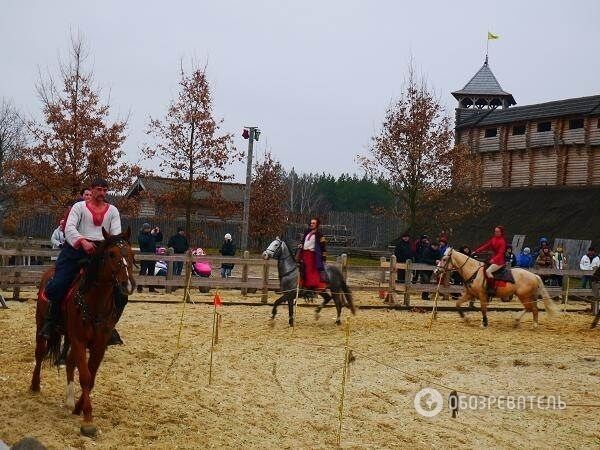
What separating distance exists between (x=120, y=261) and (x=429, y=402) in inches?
168

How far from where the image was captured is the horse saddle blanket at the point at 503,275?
1589 cm

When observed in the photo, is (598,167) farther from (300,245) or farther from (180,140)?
(300,245)

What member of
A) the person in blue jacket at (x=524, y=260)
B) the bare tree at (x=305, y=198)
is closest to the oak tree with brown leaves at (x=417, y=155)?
the person in blue jacket at (x=524, y=260)

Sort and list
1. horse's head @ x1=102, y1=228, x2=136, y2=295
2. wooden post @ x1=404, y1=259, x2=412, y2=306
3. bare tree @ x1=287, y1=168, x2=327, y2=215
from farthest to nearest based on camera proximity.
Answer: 1. bare tree @ x1=287, y1=168, x2=327, y2=215
2. wooden post @ x1=404, y1=259, x2=412, y2=306
3. horse's head @ x1=102, y1=228, x2=136, y2=295

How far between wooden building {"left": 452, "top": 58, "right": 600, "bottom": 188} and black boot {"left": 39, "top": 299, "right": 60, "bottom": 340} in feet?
128

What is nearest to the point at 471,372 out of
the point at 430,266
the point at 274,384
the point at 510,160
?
the point at 274,384

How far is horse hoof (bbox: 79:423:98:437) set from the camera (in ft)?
20.1

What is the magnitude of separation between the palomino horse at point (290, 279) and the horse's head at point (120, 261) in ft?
24.2

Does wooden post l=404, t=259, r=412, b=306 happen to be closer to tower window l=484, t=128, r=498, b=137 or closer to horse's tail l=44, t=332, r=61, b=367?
horse's tail l=44, t=332, r=61, b=367

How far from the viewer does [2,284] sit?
52.6ft

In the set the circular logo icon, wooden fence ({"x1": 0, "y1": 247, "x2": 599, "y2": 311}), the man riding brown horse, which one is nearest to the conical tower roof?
wooden fence ({"x1": 0, "y1": 247, "x2": 599, "y2": 311})

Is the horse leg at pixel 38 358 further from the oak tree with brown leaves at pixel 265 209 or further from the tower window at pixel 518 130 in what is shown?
the tower window at pixel 518 130

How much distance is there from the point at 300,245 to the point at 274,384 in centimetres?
599

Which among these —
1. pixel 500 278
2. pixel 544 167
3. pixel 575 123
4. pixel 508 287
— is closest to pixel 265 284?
pixel 500 278
